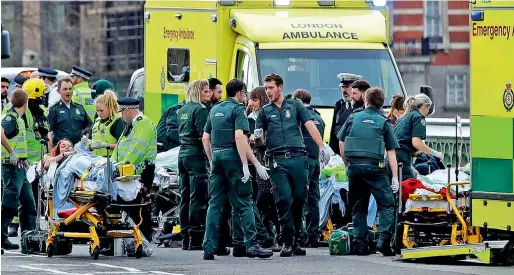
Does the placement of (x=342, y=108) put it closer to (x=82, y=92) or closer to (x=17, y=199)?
(x=17, y=199)

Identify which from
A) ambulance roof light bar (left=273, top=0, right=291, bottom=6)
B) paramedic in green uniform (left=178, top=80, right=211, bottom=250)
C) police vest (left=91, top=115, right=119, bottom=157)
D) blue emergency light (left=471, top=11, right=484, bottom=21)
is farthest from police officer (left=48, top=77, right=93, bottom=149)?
blue emergency light (left=471, top=11, right=484, bottom=21)

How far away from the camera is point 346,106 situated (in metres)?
21.4

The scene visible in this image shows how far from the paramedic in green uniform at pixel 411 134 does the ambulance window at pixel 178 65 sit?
5.91 m

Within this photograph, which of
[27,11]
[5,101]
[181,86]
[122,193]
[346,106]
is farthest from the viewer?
[27,11]

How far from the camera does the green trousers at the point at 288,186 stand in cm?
1878

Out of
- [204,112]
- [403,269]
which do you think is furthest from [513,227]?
[204,112]

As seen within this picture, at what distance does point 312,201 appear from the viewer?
20297mm

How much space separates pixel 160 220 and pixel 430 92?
4.39 metres

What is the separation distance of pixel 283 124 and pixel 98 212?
6.63 feet

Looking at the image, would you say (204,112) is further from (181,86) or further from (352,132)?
(181,86)

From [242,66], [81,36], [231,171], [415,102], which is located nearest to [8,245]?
[231,171]

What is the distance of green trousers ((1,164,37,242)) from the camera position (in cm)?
2050

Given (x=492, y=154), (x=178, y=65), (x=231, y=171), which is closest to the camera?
(x=492, y=154)

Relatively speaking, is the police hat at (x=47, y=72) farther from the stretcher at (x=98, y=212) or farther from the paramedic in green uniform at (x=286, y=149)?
the paramedic in green uniform at (x=286, y=149)
